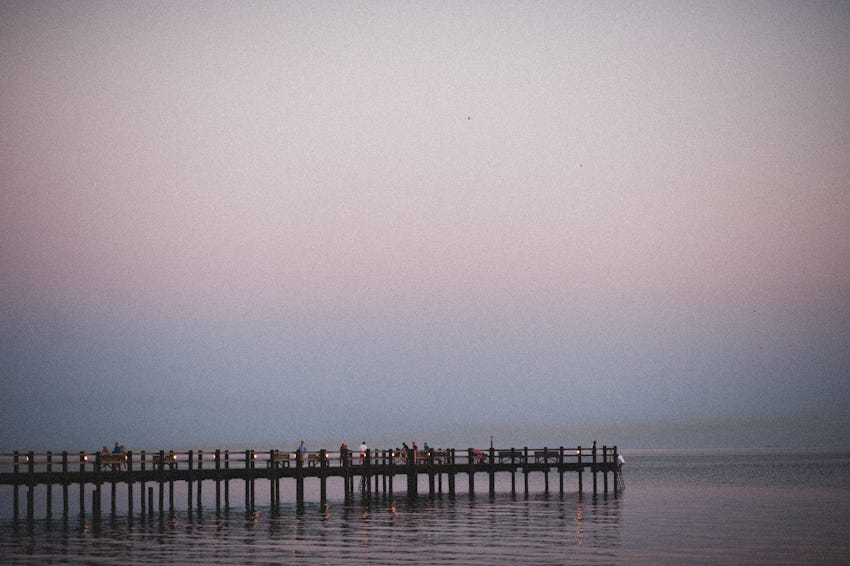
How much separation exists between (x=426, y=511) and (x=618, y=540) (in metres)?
15.0

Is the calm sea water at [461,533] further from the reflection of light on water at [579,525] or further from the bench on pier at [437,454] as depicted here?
the bench on pier at [437,454]

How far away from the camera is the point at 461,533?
41281 mm

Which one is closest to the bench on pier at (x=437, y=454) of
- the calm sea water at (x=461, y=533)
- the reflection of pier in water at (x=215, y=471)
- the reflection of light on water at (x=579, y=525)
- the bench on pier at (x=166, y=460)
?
the reflection of pier in water at (x=215, y=471)

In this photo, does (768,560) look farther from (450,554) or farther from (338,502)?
(338,502)

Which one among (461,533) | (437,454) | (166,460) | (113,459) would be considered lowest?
(461,533)

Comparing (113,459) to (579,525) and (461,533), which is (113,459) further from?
(579,525)

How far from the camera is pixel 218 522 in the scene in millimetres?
47469

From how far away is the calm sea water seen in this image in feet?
114

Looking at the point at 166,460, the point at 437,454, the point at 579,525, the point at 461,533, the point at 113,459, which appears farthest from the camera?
the point at 437,454

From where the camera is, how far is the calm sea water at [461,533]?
3472cm

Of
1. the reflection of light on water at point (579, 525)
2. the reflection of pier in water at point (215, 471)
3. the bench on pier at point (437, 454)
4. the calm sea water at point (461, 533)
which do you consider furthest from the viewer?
the bench on pier at point (437, 454)

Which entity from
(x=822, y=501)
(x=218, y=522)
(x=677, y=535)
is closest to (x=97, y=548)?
(x=218, y=522)

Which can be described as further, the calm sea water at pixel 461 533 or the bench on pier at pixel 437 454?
the bench on pier at pixel 437 454

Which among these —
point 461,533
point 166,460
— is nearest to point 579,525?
point 461,533
